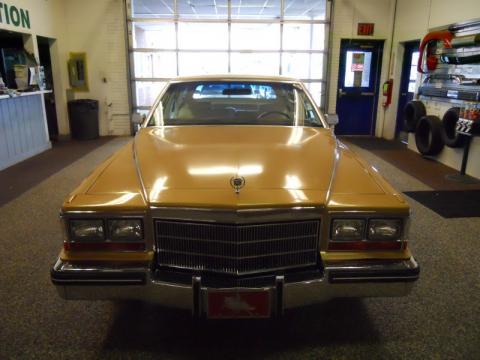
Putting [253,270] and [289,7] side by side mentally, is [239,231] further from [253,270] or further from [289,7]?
[289,7]

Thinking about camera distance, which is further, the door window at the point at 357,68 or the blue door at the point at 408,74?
the door window at the point at 357,68

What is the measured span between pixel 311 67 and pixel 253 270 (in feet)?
29.2

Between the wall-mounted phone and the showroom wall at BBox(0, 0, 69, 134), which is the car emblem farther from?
the wall-mounted phone

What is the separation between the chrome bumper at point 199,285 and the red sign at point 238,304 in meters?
0.04

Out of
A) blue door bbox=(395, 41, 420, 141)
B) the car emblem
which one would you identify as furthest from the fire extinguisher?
the car emblem

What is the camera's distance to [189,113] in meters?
3.26

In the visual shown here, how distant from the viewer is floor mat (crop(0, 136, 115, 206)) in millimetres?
5324

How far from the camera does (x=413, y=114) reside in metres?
7.53

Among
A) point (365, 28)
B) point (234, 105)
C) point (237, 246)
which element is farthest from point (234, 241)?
point (365, 28)

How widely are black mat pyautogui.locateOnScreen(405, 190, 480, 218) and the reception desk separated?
6.43m

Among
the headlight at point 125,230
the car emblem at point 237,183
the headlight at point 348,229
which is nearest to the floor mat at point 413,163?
the headlight at point 348,229

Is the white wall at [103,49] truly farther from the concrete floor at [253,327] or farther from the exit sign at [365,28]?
the concrete floor at [253,327]

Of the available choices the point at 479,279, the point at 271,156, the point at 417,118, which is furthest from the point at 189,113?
the point at 417,118

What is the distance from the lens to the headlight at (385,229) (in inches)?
76.6
